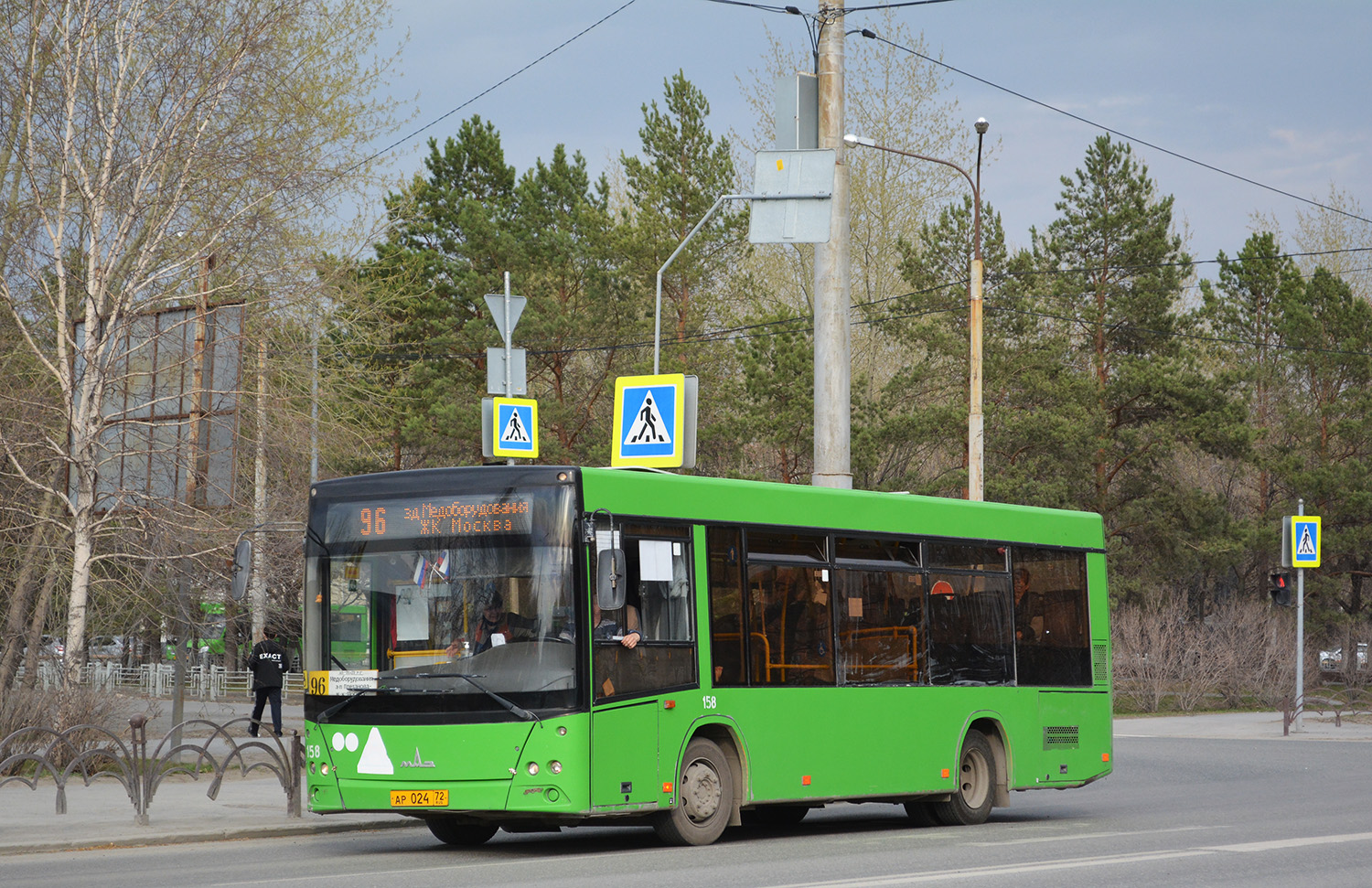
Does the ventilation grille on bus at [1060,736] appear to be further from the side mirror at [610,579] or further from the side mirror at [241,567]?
the side mirror at [241,567]

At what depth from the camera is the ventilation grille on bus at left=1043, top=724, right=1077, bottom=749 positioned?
15.8 metres

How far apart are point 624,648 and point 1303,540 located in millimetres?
21945

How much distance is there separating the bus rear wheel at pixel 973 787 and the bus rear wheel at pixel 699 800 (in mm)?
3196

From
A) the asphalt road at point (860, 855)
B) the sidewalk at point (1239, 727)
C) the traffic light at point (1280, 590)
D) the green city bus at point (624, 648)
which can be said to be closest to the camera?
the asphalt road at point (860, 855)

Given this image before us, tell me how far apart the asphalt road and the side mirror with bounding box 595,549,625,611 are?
1.80 metres

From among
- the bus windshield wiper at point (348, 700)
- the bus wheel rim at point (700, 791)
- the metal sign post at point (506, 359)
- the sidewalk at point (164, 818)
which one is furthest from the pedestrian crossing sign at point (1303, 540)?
the bus windshield wiper at point (348, 700)

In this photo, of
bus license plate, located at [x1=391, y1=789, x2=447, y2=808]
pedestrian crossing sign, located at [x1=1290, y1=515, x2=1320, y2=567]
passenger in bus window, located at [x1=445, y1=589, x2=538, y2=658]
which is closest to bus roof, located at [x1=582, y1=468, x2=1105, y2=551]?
passenger in bus window, located at [x1=445, y1=589, x2=538, y2=658]

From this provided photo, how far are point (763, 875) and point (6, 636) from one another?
A: 567 inches

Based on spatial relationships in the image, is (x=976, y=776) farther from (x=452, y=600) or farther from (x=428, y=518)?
(x=428, y=518)

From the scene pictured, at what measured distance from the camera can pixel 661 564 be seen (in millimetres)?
12359

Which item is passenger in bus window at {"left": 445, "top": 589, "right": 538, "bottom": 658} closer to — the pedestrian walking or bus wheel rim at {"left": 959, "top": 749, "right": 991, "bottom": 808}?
bus wheel rim at {"left": 959, "top": 749, "right": 991, "bottom": 808}

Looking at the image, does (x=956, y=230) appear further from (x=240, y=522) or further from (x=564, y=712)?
(x=564, y=712)

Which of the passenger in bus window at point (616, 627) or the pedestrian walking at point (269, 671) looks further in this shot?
the pedestrian walking at point (269, 671)

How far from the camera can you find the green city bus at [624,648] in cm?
1155
